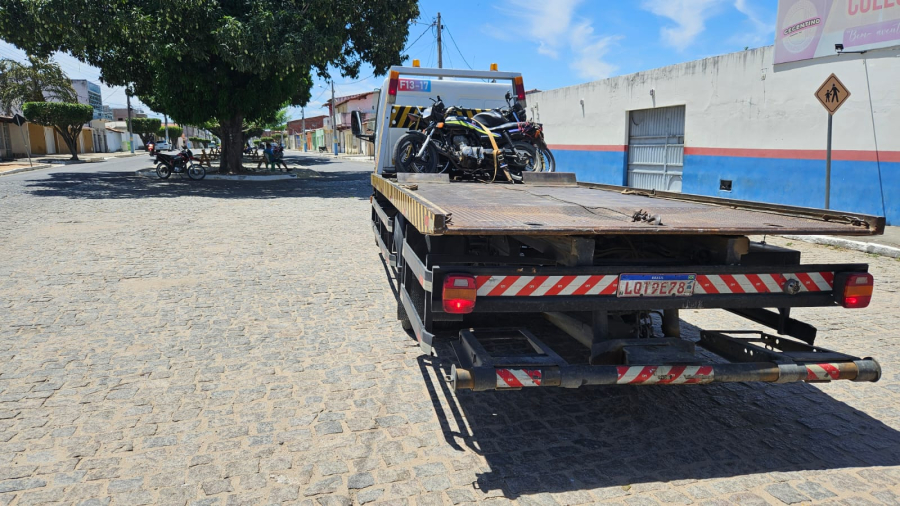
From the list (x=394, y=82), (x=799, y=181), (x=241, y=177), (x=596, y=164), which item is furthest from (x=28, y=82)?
(x=799, y=181)

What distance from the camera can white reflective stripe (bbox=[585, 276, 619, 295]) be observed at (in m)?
3.23

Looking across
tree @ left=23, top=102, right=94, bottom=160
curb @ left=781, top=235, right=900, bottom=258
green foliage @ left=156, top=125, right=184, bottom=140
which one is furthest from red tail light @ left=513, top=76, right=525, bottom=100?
green foliage @ left=156, top=125, right=184, bottom=140

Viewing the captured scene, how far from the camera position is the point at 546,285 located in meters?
3.20

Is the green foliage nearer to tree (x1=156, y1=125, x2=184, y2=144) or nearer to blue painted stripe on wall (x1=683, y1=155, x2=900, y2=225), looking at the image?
tree (x1=156, y1=125, x2=184, y2=144)

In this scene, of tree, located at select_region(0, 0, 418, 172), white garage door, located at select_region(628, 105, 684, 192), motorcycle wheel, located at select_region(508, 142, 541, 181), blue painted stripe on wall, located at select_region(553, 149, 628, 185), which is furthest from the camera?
blue painted stripe on wall, located at select_region(553, 149, 628, 185)

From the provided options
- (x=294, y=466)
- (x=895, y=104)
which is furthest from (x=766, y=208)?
(x=895, y=104)

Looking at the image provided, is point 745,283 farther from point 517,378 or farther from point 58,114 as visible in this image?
point 58,114

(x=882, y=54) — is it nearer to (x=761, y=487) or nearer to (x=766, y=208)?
(x=766, y=208)

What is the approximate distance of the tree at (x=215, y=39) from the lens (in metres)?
16.8

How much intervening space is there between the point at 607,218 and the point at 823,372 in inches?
55.9

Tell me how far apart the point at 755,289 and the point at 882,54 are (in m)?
9.88

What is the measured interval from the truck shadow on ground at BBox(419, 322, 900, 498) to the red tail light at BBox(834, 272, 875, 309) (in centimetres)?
81

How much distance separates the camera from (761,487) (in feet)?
9.89

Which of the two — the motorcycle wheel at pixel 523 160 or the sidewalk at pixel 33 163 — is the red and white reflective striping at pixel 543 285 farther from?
the sidewalk at pixel 33 163
